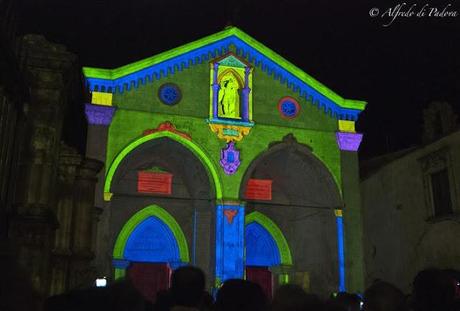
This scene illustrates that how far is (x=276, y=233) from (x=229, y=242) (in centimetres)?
477

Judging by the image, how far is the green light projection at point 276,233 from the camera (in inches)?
982

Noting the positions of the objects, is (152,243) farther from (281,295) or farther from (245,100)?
(281,295)

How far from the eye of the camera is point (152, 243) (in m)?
23.5

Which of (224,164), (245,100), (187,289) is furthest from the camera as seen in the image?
(245,100)

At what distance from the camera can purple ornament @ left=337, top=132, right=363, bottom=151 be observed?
76.9 ft

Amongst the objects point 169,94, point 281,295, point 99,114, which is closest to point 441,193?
point 169,94

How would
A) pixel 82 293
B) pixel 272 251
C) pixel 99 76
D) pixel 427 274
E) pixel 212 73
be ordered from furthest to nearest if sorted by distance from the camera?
pixel 272 251 → pixel 212 73 → pixel 99 76 → pixel 427 274 → pixel 82 293

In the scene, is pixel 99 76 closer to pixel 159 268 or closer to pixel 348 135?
pixel 159 268

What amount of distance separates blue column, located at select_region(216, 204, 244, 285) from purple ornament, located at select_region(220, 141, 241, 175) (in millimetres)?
1474

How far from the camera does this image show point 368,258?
84.9 ft

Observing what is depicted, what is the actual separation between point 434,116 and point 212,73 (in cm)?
949

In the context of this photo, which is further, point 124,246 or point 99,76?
point 124,246

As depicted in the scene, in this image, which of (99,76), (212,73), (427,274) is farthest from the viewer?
(212,73)

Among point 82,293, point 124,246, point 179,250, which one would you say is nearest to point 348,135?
point 179,250
